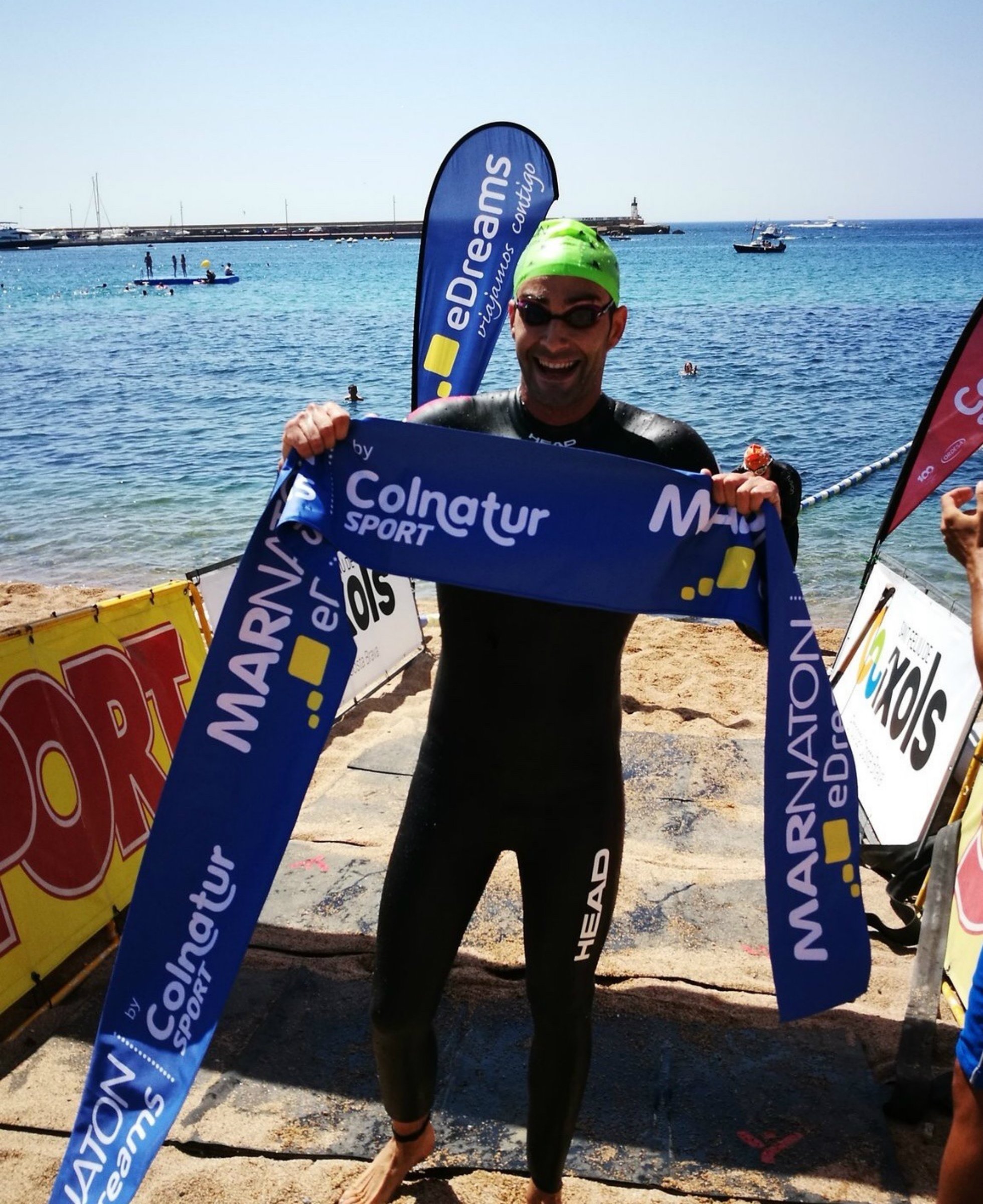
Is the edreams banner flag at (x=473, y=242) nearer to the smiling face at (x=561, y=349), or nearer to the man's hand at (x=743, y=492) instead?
the smiling face at (x=561, y=349)

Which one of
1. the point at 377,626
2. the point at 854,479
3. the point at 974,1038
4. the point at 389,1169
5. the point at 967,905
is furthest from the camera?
the point at 854,479

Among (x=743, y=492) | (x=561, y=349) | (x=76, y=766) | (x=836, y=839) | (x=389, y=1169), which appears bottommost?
(x=389, y=1169)

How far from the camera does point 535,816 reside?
8.45ft

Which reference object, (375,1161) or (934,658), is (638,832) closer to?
(934,658)

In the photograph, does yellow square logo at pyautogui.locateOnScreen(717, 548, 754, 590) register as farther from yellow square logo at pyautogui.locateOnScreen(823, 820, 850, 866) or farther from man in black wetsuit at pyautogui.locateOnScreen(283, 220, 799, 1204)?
yellow square logo at pyautogui.locateOnScreen(823, 820, 850, 866)

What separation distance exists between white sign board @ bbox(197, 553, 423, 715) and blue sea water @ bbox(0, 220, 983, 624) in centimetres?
479

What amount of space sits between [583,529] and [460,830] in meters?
0.83

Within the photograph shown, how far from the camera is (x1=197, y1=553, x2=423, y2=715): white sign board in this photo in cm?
712

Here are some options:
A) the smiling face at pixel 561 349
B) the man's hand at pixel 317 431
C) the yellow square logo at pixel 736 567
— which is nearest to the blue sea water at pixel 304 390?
the yellow square logo at pixel 736 567

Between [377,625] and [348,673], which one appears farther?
[377,625]

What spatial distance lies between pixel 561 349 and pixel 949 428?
468cm

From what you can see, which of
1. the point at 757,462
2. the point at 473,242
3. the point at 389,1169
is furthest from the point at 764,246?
the point at 389,1169

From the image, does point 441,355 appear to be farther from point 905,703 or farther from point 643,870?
point 905,703

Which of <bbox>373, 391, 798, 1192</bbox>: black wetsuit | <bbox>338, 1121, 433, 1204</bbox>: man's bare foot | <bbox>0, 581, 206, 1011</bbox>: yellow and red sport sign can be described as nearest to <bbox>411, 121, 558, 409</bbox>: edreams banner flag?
<bbox>0, 581, 206, 1011</bbox>: yellow and red sport sign
